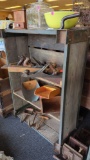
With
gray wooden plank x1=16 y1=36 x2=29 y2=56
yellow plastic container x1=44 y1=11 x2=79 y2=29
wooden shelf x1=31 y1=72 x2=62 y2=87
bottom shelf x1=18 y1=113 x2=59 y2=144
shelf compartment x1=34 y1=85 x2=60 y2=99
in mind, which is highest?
yellow plastic container x1=44 y1=11 x2=79 y2=29

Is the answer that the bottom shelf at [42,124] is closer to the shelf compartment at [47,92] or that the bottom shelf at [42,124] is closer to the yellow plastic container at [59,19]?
the shelf compartment at [47,92]

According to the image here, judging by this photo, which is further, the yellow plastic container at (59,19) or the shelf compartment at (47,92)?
the shelf compartment at (47,92)

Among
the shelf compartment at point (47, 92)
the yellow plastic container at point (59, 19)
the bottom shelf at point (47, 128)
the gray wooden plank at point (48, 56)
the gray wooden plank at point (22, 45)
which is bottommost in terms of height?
the bottom shelf at point (47, 128)

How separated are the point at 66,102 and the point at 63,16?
2.24 ft

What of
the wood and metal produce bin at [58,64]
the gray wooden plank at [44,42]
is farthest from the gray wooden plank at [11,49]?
the gray wooden plank at [44,42]

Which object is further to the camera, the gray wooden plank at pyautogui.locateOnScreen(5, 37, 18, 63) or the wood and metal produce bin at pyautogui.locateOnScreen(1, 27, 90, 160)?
the gray wooden plank at pyautogui.locateOnScreen(5, 37, 18, 63)

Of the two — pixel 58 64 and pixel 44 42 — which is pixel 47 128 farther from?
pixel 44 42

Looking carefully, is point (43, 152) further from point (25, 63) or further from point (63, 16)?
point (63, 16)

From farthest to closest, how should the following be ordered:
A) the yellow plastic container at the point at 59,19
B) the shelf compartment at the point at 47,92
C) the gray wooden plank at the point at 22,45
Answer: the gray wooden plank at the point at 22,45
the shelf compartment at the point at 47,92
the yellow plastic container at the point at 59,19

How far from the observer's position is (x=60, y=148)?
51.7 inches

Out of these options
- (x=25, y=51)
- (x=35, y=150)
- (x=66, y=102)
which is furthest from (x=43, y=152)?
(x=25, y=51)

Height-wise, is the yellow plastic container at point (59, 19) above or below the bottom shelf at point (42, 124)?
above

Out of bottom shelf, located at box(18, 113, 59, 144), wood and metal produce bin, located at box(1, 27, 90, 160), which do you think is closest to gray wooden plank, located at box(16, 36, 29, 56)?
wood and metal produce bin, located at box(1, 27, 90, 160)

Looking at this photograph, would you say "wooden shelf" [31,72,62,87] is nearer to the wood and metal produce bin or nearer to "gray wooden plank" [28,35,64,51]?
the wood and metal produce bin
